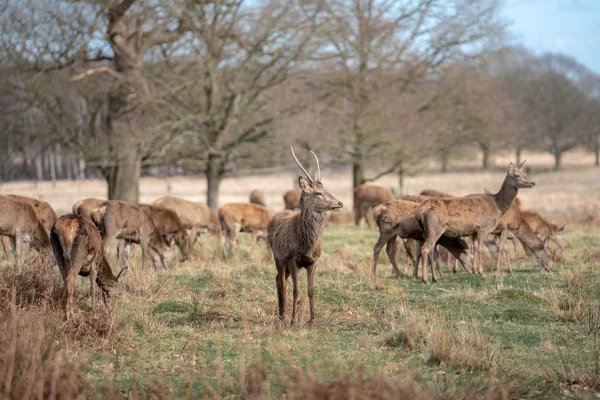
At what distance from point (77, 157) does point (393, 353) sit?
17.5 metres

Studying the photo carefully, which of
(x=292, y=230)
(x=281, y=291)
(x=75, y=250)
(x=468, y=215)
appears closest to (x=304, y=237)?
(x=292, y=230)

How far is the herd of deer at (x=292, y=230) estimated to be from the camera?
895 centimetres

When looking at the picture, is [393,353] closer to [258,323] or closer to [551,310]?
[258,323]

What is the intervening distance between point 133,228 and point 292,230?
249 inches

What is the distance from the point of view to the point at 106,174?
2417 centimetres

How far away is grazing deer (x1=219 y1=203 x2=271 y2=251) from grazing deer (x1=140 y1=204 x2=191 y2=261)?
74.9 inches

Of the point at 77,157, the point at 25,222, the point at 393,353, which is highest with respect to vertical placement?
the point at 77,157

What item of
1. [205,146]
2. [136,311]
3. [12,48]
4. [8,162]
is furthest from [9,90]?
[136,311]

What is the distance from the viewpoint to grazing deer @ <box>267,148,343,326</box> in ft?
28.6

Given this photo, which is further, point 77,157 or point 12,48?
point 77,157

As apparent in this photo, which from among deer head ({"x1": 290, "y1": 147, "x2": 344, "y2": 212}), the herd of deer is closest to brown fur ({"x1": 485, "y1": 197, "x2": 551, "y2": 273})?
the herd of deer

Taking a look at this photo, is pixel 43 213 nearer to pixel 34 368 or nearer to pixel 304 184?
pixel 304 184

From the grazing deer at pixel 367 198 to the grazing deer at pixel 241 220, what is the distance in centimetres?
716

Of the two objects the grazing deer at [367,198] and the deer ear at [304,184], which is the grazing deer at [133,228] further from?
the grazing deer at [367,198]
